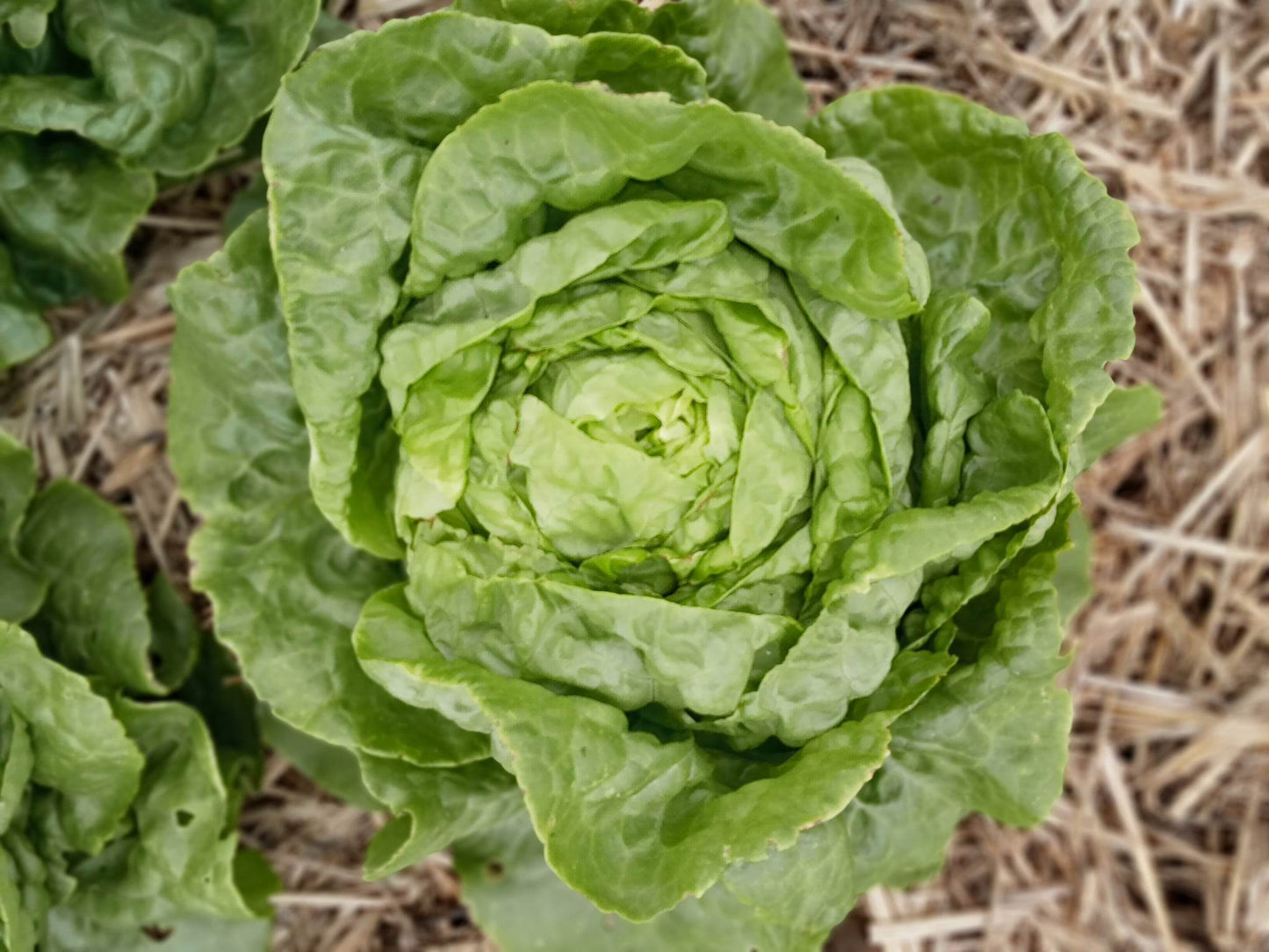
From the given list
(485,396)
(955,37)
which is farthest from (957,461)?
(955,37)

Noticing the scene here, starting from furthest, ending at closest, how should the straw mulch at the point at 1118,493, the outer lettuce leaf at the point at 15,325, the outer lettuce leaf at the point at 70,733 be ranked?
1. the straw mulch at the point at 1118,493
2. the outer lettuce leaf at the point at 15,325
3. the outer lettuce leaf at the point at 70,733

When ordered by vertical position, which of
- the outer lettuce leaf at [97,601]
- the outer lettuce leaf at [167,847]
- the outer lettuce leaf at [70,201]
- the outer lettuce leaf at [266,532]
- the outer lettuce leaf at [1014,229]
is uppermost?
the outer lettuce leaf at [1014,229]

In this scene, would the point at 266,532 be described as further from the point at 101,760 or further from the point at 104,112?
the point at 104,112

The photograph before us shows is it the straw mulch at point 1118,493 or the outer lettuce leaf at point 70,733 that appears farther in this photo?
the straw mulch at point 1118,493

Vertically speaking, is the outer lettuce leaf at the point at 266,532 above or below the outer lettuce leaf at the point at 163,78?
below

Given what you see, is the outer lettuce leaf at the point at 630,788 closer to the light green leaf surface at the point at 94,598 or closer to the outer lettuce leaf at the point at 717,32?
the light green leaf surface at the point at 94,598

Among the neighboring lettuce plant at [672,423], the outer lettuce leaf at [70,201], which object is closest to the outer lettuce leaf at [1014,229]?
the neighboring lettuce plant at [672,423]

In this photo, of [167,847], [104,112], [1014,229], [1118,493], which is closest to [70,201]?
[104,112]
